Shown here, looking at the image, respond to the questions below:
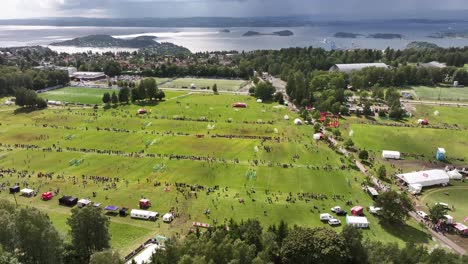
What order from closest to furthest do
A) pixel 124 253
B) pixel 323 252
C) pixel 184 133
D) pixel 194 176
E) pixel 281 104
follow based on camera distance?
pixel 323 252
pixel 124 253
pixel 194 176
pixel 184 133
pixel 281 104

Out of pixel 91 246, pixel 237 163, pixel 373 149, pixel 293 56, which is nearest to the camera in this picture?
pixel 91 246

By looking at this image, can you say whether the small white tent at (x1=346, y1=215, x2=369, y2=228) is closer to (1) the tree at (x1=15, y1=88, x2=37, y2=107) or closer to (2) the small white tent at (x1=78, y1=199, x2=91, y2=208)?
(2) the small white tent at (x1=78, y1=199, x2=91, y2=208)

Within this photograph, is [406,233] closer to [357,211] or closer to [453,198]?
[357,211]

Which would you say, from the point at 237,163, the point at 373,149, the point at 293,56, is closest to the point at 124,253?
the point at 237,163

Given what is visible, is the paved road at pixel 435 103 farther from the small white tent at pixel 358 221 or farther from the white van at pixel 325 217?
the white van at pixel 325 217

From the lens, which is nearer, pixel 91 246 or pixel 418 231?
pixel 91 246

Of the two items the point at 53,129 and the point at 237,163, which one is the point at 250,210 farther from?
the point at 53,129

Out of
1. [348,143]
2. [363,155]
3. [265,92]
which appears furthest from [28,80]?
[363,155]
